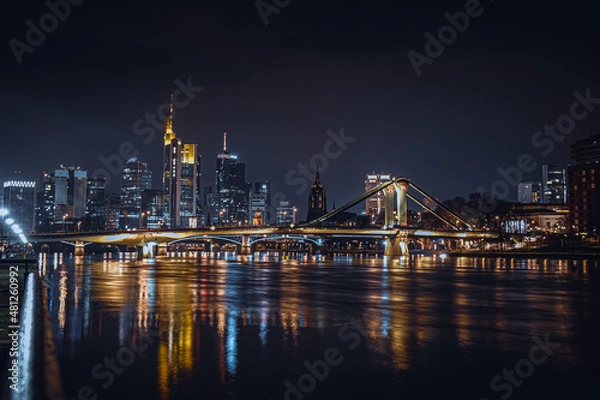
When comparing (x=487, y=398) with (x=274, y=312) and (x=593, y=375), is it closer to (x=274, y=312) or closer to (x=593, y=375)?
(x=593, y=375)

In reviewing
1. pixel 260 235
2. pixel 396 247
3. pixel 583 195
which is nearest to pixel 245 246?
pixel 260 235

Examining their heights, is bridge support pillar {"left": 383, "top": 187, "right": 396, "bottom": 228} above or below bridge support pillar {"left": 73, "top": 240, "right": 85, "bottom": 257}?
above

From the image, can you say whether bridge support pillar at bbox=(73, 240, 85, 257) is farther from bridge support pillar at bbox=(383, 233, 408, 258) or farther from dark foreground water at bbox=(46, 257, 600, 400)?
dark foreground water at bbox=(46, 257, 600, 400)

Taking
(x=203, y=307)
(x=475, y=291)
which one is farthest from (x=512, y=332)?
(x=475, y=291)

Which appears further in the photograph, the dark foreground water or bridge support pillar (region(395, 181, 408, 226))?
bridge support pillar (region(395, 181, 408, 226))

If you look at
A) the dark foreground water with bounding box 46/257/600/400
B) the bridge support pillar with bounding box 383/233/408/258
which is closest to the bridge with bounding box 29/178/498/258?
the bridge support pillar with bounding box 383/233/408/258

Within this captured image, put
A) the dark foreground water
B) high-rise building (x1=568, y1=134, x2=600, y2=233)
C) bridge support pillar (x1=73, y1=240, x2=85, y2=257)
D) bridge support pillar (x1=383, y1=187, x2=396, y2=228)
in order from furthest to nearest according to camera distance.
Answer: high-rise building (x1=568, y1=134, x2=600, y2=233) → bridge support pillar (x1=383, y1=187, x2=396, y2=228) → bridge support pillar (x1=73, y1=240, x2=85, y2=257) → the dark foreground water

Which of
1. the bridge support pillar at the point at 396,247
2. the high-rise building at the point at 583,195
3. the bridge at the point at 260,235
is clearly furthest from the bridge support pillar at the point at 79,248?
the high-rise building at the point at 583,195
